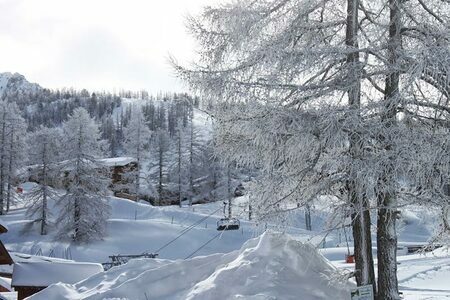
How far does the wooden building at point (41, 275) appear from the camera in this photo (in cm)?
1959

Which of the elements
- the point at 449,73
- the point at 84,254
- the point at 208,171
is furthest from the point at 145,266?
the point at 208,171

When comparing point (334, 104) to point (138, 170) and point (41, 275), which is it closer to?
point (41, 275)

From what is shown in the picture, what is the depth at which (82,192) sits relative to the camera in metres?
41.2

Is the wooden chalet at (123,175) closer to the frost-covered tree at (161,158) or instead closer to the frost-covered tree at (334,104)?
the frost-covered tree at (161,158)

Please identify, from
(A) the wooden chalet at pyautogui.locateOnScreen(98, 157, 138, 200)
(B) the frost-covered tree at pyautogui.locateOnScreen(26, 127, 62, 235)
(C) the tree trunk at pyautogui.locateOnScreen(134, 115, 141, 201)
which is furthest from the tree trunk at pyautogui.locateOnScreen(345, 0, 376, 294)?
(C) the tree trunk at pyautogui.locateOnScreen(134, 115, 141, 201)

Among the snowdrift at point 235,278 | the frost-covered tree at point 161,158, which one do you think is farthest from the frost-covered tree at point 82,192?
the snowdrift at point 235,278

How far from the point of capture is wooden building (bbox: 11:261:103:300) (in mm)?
19594

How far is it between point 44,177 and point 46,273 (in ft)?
83.2

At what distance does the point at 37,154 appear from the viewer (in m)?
44.9

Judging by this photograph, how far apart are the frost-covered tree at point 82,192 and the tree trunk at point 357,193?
113 ft

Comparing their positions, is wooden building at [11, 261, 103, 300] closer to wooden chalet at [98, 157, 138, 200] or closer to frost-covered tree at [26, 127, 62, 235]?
frost-covered tree at [26, 127, 62, 235]

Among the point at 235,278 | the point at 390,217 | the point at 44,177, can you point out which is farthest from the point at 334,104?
the point at 44,177

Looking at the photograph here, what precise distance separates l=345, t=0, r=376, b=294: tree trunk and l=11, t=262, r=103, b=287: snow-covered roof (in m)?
13.5

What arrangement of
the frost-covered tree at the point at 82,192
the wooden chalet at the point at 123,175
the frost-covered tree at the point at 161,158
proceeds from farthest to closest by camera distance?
the frost-covered tree at the point at 161,158 < the wooden chalet at the point at 123,175 < the frost-covered tree at the point at 82,192
